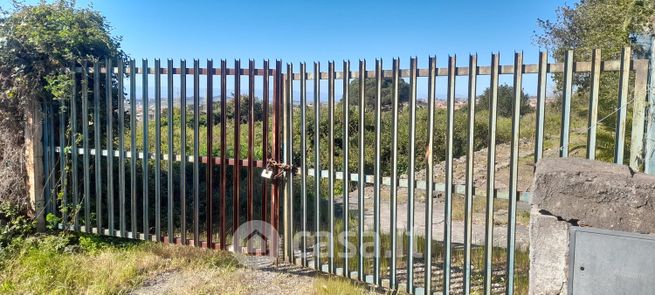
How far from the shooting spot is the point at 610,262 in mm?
2314

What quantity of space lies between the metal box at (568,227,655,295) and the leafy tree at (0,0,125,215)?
498 centimetres

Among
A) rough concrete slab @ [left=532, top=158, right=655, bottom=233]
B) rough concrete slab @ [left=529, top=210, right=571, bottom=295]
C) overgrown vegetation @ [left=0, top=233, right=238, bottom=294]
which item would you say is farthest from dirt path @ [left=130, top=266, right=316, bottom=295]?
rough concrete slab @ [left=532, top=158, right=655, bottom=233]

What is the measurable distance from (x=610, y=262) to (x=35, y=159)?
5664mm

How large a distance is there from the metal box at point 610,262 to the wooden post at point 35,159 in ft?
18.0

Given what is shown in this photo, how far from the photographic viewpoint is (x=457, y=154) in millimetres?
14578

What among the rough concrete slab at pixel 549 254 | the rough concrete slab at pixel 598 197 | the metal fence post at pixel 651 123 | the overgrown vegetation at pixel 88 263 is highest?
the metal fence post at pixel 651 123

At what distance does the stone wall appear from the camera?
2.38m

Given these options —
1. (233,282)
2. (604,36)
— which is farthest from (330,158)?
(604,36)

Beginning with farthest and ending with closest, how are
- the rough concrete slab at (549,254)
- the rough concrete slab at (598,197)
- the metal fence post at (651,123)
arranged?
the metal fence post at (651,123), the rough concrete slab at (549,254), the rough concrete slab at (598,197)

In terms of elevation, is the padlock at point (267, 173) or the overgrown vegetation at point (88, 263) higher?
the padlock at point (267, 173)

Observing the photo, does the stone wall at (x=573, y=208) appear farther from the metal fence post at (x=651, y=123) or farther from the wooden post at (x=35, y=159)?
the wooden post at (x=35, y=159)

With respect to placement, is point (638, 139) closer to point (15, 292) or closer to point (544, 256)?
point (544, 256)

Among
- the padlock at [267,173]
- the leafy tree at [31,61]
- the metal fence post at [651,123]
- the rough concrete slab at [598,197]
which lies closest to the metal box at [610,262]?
the rough concrete slab at [598,197]

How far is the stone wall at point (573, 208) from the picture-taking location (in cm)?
238
